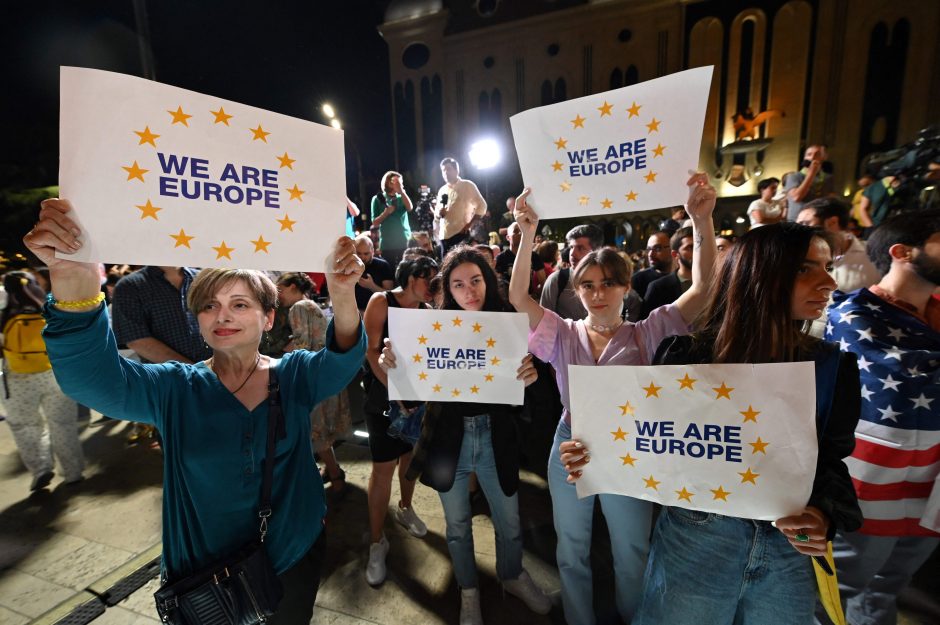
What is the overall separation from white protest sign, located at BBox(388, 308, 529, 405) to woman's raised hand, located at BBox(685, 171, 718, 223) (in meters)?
0.97

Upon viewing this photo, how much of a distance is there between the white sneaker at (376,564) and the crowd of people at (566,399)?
1 centimetres

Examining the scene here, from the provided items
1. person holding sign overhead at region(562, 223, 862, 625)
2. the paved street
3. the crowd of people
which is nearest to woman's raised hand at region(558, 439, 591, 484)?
the crowd of people

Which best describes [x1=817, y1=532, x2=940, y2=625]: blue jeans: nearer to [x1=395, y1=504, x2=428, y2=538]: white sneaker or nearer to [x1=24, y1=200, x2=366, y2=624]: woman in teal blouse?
[x1=395, y1=504, x2=428, y2=538]: white sneaker

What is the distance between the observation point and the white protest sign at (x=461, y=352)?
2301 millimetres

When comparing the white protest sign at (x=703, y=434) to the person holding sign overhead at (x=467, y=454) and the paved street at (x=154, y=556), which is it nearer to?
the person holding sign overhead at (x=467, y=454)

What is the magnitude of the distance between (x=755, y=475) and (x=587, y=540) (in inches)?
45.6

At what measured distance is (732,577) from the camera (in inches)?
57.7

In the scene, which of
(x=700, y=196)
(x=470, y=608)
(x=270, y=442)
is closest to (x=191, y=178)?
(x=270, y=442)

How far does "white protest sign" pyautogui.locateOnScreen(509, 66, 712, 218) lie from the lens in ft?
6.21

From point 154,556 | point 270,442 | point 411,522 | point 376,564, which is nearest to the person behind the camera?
point 270,442

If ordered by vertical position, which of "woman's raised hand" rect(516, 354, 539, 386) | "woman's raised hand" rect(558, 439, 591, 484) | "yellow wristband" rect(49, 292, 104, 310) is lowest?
"woman's raised hand" rect(558, 439, 591, 484)

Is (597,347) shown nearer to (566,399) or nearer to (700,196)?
(566,399)

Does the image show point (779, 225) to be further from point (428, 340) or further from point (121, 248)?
point (121, 248)

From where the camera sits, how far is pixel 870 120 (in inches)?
722
